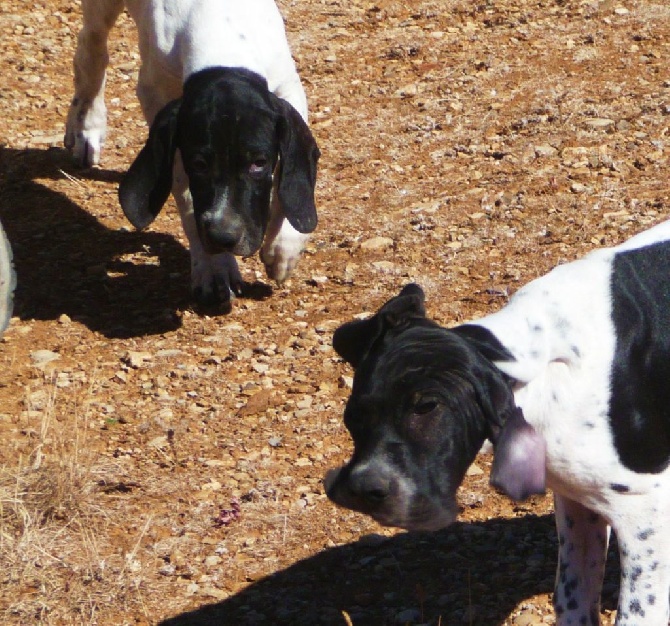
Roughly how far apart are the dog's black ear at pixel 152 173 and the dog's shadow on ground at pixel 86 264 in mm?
553

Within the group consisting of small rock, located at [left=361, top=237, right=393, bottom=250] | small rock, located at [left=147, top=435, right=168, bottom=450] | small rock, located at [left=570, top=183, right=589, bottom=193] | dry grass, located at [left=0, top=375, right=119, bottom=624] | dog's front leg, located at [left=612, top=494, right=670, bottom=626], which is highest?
dog's front leg, located at [left=612, top=494, right=670, bottom=626]

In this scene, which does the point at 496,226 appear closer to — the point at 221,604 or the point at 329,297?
the point at 329,297

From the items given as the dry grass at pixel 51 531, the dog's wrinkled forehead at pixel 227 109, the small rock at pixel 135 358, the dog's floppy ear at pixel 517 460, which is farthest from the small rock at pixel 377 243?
the dog's floppy ear at pixel 517 460

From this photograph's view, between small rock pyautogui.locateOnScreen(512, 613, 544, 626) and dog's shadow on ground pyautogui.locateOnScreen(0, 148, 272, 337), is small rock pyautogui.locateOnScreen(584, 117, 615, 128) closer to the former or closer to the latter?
dog's shadow on ground pyautogui.locateOnScreen(0, 148, 272, 337)

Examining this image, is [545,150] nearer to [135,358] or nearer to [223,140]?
[223,140]

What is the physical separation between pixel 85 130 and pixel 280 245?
6.49 ft

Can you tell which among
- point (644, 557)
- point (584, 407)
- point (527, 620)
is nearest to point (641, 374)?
point (584, 407)

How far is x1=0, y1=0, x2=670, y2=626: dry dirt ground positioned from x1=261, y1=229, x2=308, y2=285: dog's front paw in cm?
12

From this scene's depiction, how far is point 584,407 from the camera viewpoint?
3.27 m

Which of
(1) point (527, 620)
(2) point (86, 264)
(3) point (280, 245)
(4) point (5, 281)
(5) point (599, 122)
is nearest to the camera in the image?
(4) point (5, 281)

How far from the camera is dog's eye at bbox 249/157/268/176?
538 centimetres

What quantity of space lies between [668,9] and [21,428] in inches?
190

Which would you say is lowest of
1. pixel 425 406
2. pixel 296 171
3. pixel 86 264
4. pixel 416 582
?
pixel 86 264

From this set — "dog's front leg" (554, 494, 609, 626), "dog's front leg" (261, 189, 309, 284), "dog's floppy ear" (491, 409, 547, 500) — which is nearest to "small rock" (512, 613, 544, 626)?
"dog's front leg" (554, 494, 609, 626)
